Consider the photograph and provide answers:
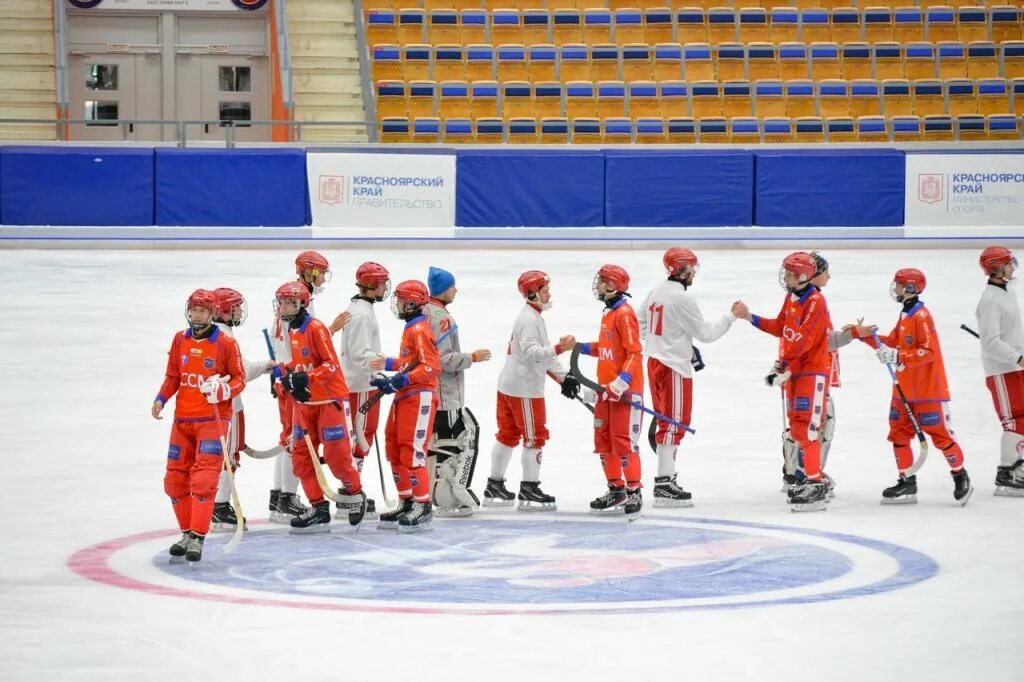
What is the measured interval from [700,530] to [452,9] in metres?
26.0

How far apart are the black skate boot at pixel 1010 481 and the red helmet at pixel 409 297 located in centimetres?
425

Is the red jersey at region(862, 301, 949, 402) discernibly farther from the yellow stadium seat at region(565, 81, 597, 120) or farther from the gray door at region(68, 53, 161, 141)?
the gray door at region(68, 53, 161, 141)

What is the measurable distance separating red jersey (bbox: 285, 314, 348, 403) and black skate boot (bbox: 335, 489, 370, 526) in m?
0.67

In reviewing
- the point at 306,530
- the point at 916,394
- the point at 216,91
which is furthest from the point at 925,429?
the point at 216,91

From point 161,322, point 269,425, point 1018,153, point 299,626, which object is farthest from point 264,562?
point 1018,153

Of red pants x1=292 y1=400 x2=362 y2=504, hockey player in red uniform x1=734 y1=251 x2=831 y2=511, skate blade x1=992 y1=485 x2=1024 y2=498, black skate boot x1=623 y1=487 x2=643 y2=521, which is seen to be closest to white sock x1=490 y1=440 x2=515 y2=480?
black skate boot x1=623 y1=487 x2=643 y2=521

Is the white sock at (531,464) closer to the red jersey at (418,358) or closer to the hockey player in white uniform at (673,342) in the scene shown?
the hockey player in white uniform at (673,342)

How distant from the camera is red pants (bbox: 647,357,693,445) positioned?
11.1 meters

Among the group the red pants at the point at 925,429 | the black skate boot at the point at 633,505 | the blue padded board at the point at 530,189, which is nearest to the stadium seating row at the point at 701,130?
the blue padded board at the point at 530,189

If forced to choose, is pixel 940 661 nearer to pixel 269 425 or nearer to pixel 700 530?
pixel 700 530

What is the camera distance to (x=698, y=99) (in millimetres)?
33719

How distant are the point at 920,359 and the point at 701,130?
2243cm

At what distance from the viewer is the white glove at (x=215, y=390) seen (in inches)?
353

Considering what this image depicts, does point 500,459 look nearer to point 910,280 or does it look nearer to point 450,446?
point 450,446
